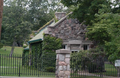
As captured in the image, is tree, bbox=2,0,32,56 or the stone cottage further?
tree, bbox=2,0,32,56

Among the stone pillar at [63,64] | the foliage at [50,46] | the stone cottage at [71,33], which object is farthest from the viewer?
the stone cottage at [71,33]

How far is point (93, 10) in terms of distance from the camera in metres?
17.2

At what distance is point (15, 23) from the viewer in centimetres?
4722

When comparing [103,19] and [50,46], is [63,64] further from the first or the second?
[50,46]

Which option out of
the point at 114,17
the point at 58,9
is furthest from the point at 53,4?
the point at 114,17

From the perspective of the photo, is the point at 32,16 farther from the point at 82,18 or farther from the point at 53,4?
the point at 82,18

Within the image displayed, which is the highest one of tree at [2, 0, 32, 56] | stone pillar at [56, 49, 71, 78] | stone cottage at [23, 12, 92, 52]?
tree at [2, 0, 32, 56]

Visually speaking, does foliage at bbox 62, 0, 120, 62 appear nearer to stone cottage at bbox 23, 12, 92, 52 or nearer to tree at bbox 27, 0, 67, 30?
stone cottage at bbox 23, 12, 92, 52

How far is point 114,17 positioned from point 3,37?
40.7m

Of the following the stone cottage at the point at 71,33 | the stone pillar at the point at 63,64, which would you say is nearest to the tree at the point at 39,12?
the stone cottage at the point at 71,33

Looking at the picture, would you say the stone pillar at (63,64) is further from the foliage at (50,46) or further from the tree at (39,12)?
the tree at (39,12)

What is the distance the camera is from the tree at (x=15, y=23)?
4684 centimetres

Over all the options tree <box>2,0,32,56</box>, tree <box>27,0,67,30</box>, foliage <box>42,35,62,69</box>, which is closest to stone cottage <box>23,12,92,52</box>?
foliage <box>42,35,62,69</box>

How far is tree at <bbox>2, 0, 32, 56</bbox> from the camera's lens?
46.8 m
